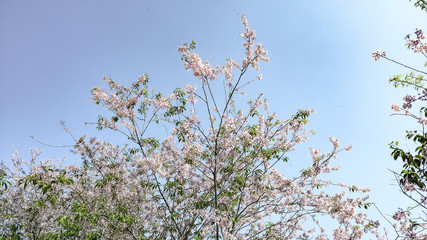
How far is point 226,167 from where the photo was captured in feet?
22.6

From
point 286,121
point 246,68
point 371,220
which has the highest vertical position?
point 246,68

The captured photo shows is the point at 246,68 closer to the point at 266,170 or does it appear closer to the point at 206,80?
the point at 206,80

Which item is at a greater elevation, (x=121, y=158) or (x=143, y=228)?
(x=121, y=158)

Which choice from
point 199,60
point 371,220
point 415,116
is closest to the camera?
point 415,116

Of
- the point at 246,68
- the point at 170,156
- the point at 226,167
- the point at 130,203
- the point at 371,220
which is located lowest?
the point at 371,220

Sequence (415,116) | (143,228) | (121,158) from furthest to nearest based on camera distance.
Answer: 1. (121,158)
2. (143,228)
3. (415,116)

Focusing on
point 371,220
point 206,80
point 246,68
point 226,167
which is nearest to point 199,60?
point 206,80

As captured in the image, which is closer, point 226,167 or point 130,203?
point 226,167

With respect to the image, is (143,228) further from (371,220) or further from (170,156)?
(371,220)

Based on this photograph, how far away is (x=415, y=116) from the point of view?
183 inches

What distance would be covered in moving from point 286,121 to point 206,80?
2481 millimetres

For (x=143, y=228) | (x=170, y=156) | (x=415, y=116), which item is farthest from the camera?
(x=170, y=156)

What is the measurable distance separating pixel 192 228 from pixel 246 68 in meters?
4.16

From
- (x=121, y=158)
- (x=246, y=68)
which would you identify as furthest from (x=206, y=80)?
(x=121, y=158)
